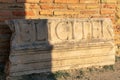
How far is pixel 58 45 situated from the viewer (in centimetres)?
494

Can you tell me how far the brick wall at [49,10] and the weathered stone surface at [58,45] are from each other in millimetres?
386

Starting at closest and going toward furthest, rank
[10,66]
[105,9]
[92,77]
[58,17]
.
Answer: [10,66] < [92,77] < [58,17] < [105,9]

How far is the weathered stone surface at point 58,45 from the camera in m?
4.70

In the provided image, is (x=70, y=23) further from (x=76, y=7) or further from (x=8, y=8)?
(x=8, y=8)

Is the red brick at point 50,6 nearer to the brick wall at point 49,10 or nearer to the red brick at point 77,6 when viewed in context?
the brick wall at point 49,10

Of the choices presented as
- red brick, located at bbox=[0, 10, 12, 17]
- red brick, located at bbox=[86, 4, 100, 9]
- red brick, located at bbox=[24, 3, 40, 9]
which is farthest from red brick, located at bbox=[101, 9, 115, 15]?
red brick, located at bbox=[0, 10, 12, 17]

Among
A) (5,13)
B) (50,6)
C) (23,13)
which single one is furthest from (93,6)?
(5,13)

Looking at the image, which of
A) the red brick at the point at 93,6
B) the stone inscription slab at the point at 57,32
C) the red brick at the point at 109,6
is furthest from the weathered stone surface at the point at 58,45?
the red brick at the point at 109,6

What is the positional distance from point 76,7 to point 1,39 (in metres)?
1.52

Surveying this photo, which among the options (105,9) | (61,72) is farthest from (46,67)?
(105,9)

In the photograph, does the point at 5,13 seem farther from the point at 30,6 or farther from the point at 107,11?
the point at 107,11

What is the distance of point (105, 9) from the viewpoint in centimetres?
593

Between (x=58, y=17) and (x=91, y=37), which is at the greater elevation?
(x=58, y=17)

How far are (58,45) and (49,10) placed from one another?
0.75 meters
